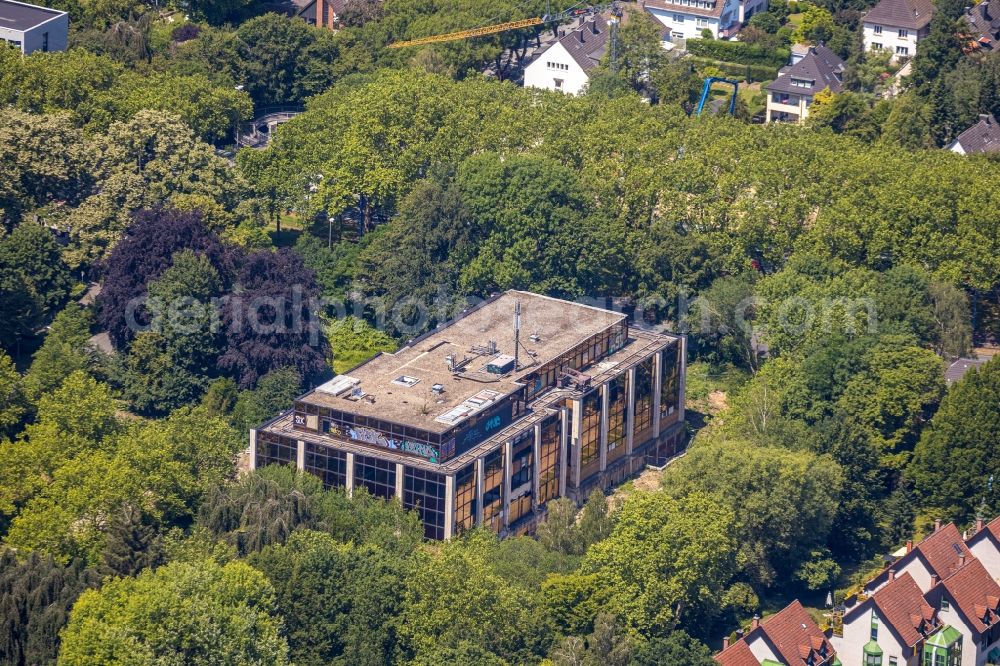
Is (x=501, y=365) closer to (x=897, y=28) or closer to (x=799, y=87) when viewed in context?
(x=799, y=87)

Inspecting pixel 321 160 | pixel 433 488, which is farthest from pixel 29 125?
pixel 433 488

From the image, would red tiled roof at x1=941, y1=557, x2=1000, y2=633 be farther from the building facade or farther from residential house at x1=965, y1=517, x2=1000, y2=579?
the building facade

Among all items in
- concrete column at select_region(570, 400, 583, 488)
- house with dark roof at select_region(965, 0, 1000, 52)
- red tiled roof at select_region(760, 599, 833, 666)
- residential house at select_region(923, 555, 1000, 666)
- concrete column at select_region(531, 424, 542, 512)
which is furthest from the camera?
house with dark roof at select_region(965, 0, 1000, 52)

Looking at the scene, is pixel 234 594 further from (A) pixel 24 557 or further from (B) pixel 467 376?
(B) pixel 467 376

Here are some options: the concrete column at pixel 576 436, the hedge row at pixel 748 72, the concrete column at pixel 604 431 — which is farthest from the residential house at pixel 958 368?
the hedge row at pixel 748 72

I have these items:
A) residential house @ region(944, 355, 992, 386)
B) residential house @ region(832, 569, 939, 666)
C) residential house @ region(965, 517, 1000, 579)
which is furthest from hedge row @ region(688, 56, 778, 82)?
residential house @ region(832, 569, 939, 666)

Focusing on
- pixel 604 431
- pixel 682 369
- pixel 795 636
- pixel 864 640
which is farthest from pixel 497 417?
pixel 864 640
